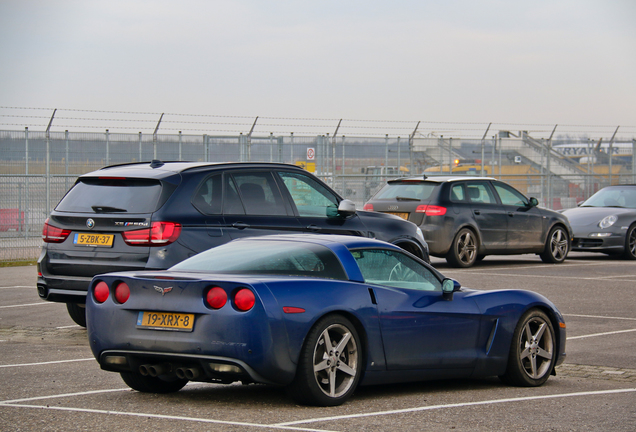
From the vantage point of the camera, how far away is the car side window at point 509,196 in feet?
56.3

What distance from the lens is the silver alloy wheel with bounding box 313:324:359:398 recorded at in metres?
5.52

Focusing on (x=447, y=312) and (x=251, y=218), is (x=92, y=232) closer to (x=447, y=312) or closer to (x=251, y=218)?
(x=251, y=218)

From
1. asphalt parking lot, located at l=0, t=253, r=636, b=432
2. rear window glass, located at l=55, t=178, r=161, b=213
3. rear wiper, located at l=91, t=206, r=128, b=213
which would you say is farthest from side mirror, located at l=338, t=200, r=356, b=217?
asphalt parking lot, located at l=0, t=253, r=636, b=432

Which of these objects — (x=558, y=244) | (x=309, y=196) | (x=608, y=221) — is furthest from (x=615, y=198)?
(x=309, y=196)

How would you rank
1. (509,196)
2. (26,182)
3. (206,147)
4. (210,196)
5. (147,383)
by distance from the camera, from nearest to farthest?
(147,383) → (210,196) → (509,196) → (26,182) → (206,147)

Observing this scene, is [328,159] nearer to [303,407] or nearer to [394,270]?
[394,270]

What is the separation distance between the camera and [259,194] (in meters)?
9.12

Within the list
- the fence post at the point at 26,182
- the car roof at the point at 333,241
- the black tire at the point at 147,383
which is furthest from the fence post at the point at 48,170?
the car roof at the point at 333,241

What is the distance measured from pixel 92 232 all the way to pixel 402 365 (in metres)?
3.67

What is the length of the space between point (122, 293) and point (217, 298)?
779mm

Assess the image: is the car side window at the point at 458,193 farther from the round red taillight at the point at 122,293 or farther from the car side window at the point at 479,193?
the round red taillight at the point at 122,293

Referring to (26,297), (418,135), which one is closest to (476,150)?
(418,135)

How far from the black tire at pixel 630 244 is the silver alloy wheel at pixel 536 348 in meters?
12.9

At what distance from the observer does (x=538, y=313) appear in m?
6.87
